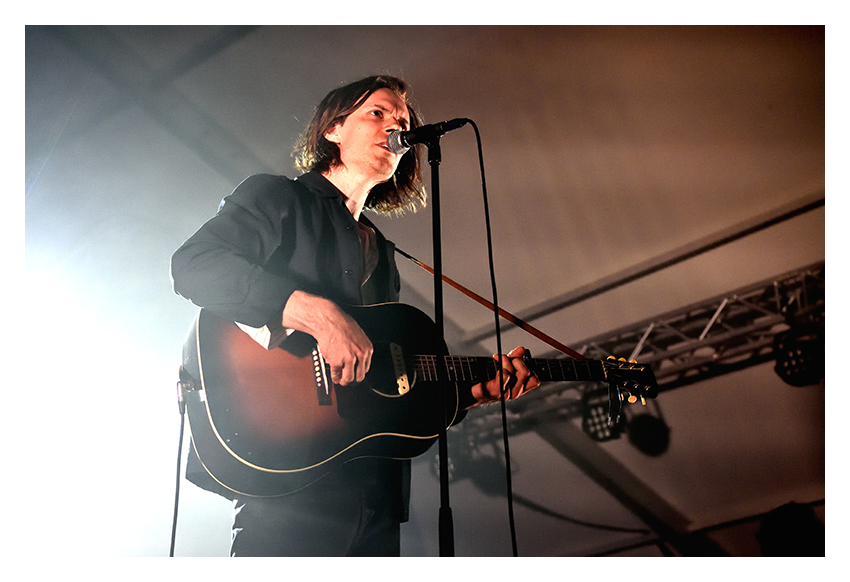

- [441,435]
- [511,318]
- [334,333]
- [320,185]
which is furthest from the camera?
[511,318]

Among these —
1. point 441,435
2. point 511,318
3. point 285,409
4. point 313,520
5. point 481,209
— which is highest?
point 481,209

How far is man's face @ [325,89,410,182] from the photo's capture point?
2.28m

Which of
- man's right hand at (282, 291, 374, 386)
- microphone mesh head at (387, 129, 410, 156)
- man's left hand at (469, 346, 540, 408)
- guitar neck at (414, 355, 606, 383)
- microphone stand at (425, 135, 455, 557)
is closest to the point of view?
microphone stand at (425, 135, 455, 557)

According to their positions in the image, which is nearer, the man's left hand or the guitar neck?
the guitar neck

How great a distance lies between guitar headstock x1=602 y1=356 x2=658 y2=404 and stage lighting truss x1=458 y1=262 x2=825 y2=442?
72 mm

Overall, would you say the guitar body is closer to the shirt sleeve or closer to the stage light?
the shirt sleeve

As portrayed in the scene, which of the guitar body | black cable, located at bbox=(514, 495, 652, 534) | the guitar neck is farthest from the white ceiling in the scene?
Answer: the guitar body

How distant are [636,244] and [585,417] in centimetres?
62

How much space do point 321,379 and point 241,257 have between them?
433 millimetres

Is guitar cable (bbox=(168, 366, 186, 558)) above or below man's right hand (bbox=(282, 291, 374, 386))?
below

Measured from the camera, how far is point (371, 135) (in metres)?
2.29

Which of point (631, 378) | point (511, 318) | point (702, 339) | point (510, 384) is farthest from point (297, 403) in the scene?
point (702, 339)

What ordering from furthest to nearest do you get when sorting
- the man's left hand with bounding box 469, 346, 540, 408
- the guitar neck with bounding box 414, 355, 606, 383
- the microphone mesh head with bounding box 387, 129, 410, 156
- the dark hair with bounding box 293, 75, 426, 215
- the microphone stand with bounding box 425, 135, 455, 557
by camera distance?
the dark hair with bounding box 293, 75, 426, 215
the man's left hand with bounding box 469, 346, 540, 408
the guitar neck with bounding box 414, 355, 606, 383
the microphone mesh head with bounding box 387, 129, 410, 156
the microphone stand with bounding box 425, 135, 455, 557

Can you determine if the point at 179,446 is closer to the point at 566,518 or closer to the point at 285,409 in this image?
the point at 285,409
